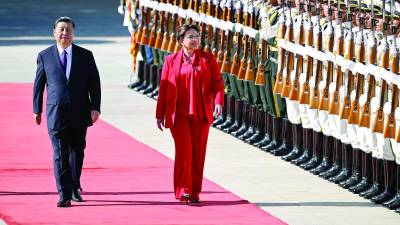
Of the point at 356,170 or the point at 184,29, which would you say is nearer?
the point at 184,29

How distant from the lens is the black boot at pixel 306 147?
642 inches

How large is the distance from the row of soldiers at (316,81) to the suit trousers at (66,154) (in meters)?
2.28

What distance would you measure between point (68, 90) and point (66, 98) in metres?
0.07

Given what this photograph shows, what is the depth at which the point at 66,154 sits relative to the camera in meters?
14.1

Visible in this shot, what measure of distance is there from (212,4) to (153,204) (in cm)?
538

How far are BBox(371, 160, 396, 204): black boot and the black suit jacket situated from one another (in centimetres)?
232

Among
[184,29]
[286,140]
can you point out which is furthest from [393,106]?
[286,140]

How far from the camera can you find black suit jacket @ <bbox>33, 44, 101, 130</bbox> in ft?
46.1

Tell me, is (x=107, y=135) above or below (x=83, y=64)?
below

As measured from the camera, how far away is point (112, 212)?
544 inches

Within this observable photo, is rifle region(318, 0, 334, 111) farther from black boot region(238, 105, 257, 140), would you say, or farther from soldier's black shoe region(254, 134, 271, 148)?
black boot region(238, 105, 257, 140)

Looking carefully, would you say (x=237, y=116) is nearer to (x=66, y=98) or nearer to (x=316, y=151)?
(x=316, y=151)

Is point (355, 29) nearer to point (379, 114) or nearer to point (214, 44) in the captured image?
point (379, 114)

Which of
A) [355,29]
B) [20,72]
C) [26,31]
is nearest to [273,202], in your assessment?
[355,29]
